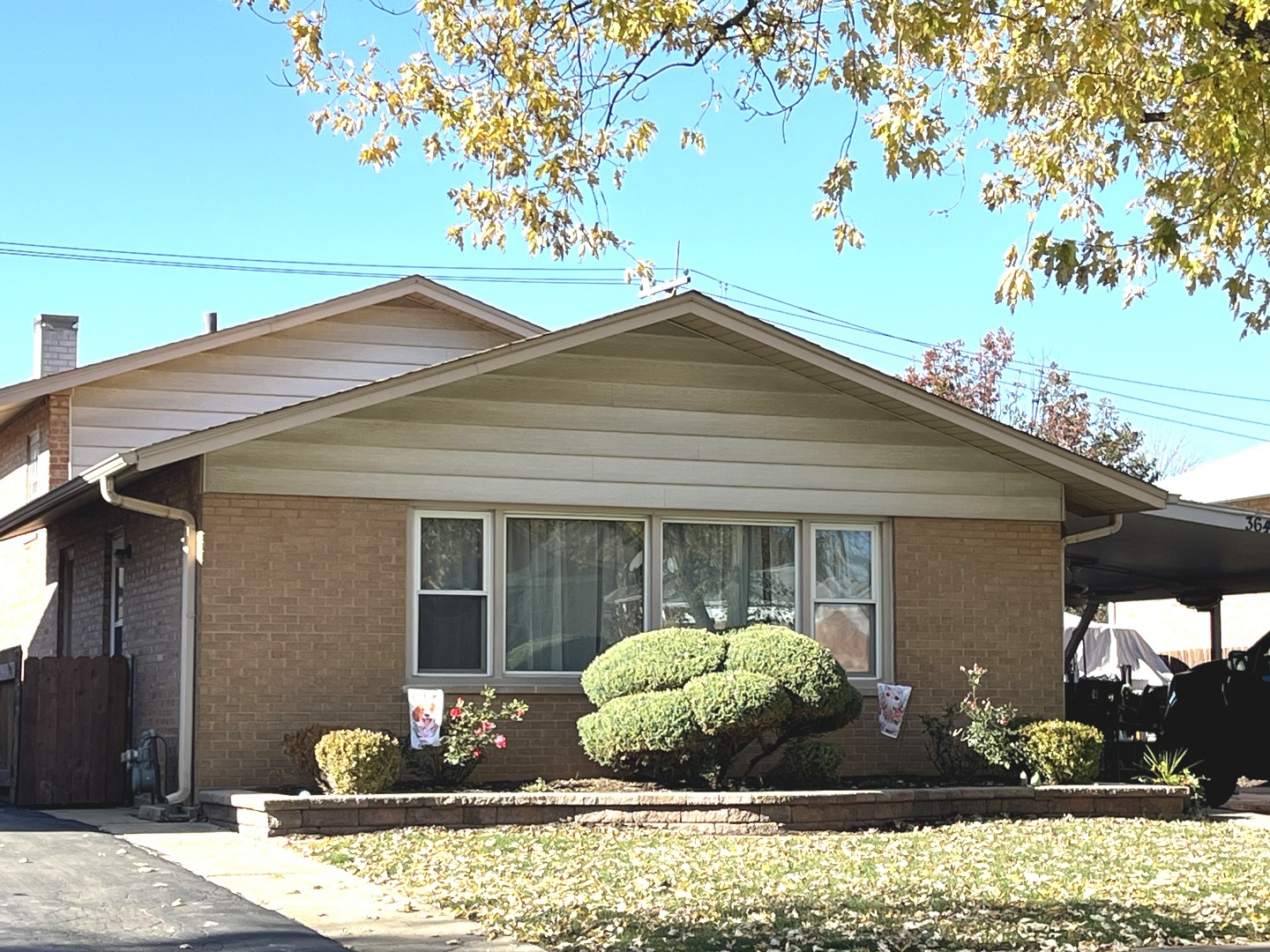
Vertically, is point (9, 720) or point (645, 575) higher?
point (645, 575)

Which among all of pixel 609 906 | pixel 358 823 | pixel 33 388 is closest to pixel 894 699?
pixel 358 823

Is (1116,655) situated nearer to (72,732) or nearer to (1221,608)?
(1221,608)

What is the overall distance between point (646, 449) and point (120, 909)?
25.4 feet

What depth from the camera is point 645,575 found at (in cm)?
1568

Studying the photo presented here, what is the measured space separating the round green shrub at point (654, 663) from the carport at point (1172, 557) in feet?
17.1

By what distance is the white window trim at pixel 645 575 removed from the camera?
1495 cm

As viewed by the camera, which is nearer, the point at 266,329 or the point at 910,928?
the point at 910,928

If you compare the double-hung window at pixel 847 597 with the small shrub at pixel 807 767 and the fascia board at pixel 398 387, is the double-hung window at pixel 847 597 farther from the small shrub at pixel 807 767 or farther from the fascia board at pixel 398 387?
the fascia board at pixel 398 387

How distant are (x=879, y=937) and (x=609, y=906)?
161cm

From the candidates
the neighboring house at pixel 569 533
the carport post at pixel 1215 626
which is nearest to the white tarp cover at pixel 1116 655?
the carport post at pixel 1215 626

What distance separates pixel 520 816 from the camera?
13.1 metres

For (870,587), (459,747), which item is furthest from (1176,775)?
(459,747)

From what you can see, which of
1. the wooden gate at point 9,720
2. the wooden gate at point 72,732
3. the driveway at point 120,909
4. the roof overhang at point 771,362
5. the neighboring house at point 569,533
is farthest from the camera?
the wooden gate at point 9,720

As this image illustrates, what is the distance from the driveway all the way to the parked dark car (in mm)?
10570
